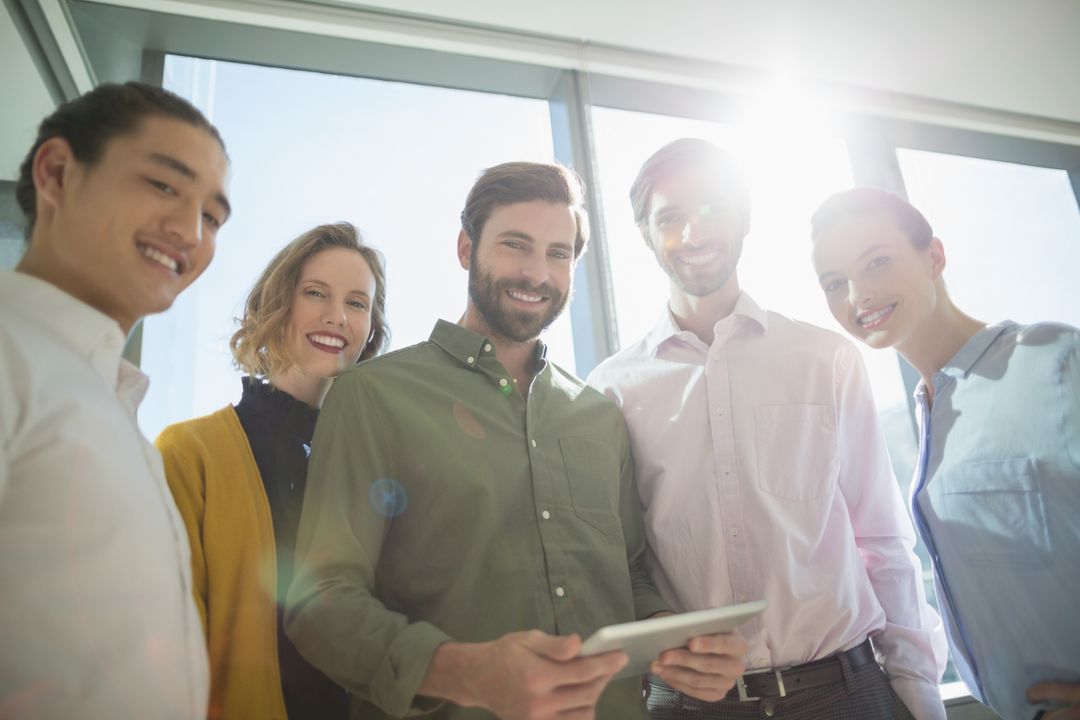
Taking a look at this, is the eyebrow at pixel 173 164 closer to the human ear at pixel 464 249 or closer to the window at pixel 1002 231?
the human ear at pixel 464 249

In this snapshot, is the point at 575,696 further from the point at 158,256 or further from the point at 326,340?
the point at 326,340

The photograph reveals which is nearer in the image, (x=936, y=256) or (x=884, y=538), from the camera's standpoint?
(x=884, y=538)

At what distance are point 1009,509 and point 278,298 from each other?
173 cm

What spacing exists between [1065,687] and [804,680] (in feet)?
1.91

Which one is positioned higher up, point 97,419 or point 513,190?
point 513,190

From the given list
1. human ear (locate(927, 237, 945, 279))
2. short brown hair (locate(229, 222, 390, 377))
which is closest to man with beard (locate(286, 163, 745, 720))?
short brown hair (locate(229, 222, 390, 377))

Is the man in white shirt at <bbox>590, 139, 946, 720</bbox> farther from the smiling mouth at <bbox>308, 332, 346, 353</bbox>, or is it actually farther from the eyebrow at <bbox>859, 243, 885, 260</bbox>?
the smiling mouth at <bbox>308, 332, 346, 353</bbox>

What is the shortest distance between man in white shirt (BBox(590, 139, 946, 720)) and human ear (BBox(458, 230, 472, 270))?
46 centimetres

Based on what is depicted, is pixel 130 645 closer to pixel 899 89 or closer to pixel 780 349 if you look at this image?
pixel 780 349

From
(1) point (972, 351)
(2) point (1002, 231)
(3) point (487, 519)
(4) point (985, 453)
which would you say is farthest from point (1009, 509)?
(2) point (1002, 231)

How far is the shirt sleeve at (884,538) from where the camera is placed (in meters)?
1.35

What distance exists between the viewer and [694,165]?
1.60m

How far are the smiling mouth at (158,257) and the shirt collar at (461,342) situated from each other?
20.9 inches

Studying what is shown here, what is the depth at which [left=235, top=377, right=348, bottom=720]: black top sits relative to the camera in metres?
1.19
